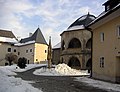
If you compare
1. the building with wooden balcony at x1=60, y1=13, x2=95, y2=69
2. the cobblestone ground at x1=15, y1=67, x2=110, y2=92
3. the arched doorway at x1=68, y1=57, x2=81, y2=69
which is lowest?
the cobblestone ground at x1=15, y1=67, x2=110, y2=92

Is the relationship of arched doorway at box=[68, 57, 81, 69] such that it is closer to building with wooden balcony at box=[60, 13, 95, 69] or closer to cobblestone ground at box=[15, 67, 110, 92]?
building with wooden balcony at box=[60, 13, 95, 69]

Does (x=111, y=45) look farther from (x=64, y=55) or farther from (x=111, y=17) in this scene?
(x=64, y=55)

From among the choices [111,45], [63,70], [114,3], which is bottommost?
[63,70]

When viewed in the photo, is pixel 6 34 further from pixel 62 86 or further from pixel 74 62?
pixel 62 86

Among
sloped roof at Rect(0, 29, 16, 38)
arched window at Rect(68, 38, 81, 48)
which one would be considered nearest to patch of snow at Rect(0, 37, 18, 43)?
sloped roof at Rect(0, 29, 16, 38)

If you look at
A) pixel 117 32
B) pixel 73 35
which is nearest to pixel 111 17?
pixel 117 32

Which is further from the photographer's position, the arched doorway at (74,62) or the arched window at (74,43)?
the arched window at (74,43)

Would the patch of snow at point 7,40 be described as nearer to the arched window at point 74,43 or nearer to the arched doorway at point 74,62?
the arched window at point 74,43

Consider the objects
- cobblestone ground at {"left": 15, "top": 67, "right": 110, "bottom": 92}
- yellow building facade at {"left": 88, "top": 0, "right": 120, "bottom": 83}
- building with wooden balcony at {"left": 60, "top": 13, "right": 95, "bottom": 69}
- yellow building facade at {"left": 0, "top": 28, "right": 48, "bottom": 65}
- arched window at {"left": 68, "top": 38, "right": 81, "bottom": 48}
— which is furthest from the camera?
yellow building facade at {"left": 0, "top": 28, "right": 48, "bottom": 65}

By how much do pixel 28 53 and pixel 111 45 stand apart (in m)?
46.7

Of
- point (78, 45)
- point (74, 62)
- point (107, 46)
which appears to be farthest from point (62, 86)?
point (74, 62)

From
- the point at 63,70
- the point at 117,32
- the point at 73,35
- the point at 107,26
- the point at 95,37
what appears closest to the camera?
the point at 117,32

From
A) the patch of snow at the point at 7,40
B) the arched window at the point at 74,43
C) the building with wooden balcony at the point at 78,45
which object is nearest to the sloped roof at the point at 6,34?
the patch of snow at the point at 7,40

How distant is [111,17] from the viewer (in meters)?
18.4
